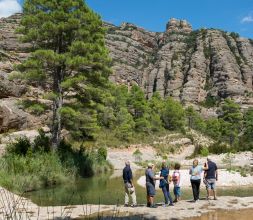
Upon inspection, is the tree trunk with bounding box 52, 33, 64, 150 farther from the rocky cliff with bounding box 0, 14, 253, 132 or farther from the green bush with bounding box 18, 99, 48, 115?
the rocky cliff with bounding box 0, 14, 253, 132

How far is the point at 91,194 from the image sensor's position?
21297 mm

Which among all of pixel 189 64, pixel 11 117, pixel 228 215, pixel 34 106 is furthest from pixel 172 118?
pixel 189 64

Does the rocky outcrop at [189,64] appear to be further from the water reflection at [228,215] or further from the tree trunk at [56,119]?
the water reflection at [228,215]

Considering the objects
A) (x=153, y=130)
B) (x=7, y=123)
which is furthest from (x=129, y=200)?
(x=153, y=130)

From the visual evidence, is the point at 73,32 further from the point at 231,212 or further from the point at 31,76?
the point at 231,212

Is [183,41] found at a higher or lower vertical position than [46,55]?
higher

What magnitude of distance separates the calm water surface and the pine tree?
510cm

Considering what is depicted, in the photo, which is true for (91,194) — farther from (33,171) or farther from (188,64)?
(188,64)

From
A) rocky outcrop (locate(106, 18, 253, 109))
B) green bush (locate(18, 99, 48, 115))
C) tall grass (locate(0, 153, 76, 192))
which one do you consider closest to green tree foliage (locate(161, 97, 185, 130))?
tall grass (locate(0, 153, 76, 192))

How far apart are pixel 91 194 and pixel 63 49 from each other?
1262 cm

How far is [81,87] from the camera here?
29.3m

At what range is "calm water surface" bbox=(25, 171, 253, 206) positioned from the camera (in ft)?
61.4

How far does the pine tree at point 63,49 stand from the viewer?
2756 centimetres

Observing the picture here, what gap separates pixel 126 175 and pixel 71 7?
16426 millimetres
